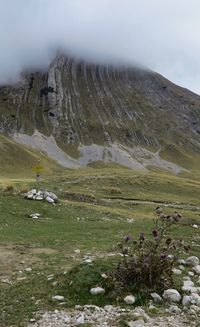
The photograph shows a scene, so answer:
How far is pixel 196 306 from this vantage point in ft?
39.0

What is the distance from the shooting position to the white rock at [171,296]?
40.2 feet

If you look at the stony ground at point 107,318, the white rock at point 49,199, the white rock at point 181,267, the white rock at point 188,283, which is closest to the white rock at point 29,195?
the white rock at point 49,199

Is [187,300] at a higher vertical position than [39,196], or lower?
higher

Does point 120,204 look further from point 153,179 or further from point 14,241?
point 153,179

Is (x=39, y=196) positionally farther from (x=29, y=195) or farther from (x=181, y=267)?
(x=181, y=267)

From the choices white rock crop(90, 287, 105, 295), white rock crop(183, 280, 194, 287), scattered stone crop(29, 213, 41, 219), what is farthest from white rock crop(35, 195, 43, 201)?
white rock crop(90, 287, 105, 295)

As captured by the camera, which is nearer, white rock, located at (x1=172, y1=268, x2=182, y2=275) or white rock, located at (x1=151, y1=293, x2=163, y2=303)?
white rock, located at (x1=151, y1=293, x2=163, y2=303)

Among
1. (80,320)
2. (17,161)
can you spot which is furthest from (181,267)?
(17,161)

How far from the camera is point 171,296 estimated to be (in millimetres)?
12297

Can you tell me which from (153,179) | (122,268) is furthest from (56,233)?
(153,179)

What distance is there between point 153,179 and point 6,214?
7990cm

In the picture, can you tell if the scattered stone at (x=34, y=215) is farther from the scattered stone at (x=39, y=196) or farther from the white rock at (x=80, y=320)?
the white rock at (x=80, y=320)

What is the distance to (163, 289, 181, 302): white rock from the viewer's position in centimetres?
1225

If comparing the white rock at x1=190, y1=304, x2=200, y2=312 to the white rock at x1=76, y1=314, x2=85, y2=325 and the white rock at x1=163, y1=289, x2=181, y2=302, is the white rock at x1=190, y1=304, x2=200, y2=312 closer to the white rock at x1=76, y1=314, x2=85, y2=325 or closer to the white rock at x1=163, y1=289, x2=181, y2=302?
the white rock at x1=163, y1=289, x2=181, y2=302
